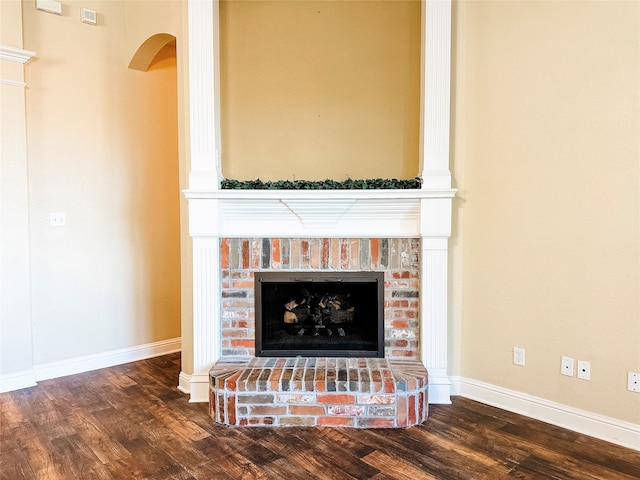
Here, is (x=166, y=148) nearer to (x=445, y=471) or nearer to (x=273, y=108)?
(x=273, y=108)

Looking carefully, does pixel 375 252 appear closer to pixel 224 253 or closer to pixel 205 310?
pixel 224 253

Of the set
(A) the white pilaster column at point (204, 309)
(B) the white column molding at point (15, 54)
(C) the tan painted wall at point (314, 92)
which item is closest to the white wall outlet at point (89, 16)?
(B) the white column molding at point (15, 54)

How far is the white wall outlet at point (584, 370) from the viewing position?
2275 millimetres

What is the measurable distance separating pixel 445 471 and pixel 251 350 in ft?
4.55

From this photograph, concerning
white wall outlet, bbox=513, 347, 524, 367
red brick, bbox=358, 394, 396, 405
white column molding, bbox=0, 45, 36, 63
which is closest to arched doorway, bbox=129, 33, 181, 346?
white column molding, bbox=0, 45, 36, 63

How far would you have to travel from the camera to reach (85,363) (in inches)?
133

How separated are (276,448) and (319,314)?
0.98 meters

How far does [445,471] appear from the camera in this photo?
1933 millimetres

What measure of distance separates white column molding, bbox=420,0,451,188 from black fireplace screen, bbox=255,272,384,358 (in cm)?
77

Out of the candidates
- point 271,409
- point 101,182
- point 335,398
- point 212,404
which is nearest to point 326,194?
point 335,398

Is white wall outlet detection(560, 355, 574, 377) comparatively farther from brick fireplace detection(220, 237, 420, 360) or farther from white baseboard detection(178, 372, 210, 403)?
white baseboard detection(178, 372, 210, 403)

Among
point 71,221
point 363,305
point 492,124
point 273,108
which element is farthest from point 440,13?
point 71,221

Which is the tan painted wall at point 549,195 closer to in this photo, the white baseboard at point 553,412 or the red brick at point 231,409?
the white baseboard at point 553,412

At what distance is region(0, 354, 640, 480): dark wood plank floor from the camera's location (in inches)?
76.6
